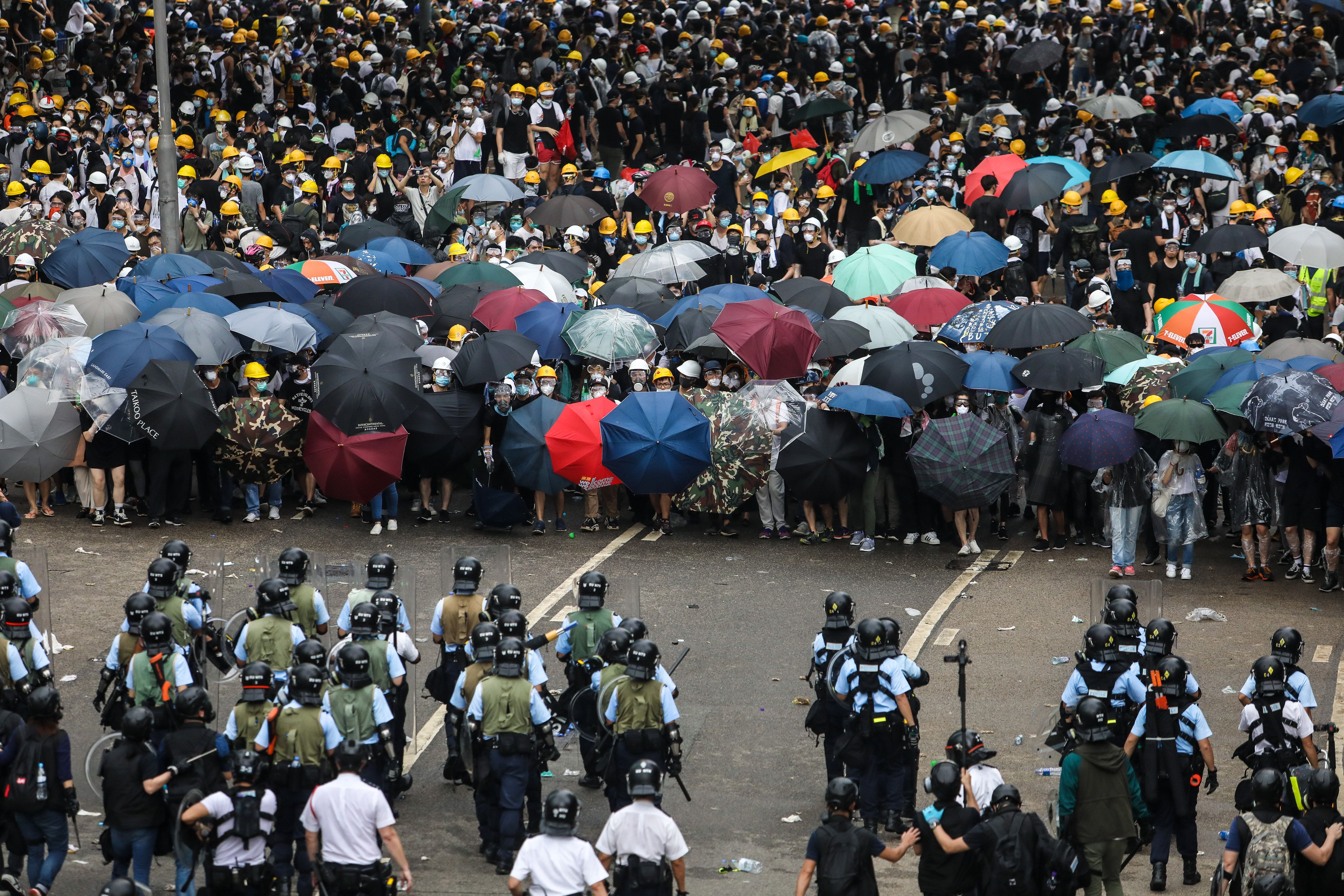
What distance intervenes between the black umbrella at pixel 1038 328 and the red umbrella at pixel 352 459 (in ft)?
19.2

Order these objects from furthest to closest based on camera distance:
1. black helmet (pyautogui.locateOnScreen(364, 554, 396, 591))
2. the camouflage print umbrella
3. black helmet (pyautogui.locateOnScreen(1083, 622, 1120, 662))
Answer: the camouflage print umbrella
black helmet (pyautogui.locateOnScreen(364, 554, 396, 591))
black helmet (pyautogui.locateOnScreen(1083, 622, 1120, 662))

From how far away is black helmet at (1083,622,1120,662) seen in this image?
11781mm

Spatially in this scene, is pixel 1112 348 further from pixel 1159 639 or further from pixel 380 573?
pixel 380 573

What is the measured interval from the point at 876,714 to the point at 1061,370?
6.52 meters

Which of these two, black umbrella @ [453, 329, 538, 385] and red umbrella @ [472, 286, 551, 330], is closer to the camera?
black umbrella @ [453, 329, 538, 385]

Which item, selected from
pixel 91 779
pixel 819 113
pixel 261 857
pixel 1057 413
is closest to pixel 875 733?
pixel 261 857

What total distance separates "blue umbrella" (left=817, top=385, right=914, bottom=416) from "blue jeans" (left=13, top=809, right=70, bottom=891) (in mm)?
8621

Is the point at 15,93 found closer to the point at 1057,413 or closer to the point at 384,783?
the point at 1057,413

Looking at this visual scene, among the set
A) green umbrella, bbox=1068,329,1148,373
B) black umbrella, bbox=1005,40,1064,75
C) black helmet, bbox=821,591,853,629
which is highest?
black umbrella, bbox=1005,40,1064,75

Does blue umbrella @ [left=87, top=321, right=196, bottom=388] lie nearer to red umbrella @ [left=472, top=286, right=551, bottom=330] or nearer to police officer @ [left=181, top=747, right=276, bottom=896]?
red umbrella @ [left=472, top=286, right=551, bottom=330]

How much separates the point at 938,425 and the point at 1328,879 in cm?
802

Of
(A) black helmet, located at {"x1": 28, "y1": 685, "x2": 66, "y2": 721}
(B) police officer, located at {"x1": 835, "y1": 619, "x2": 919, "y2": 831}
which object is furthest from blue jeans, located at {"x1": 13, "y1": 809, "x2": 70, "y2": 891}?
(B) police officer, located at {"x1": 835, "y1": 619, "x2": 919, "y2": 831}

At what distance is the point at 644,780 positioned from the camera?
10.0 meters

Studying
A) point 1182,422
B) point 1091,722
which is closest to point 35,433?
point 1182,422
